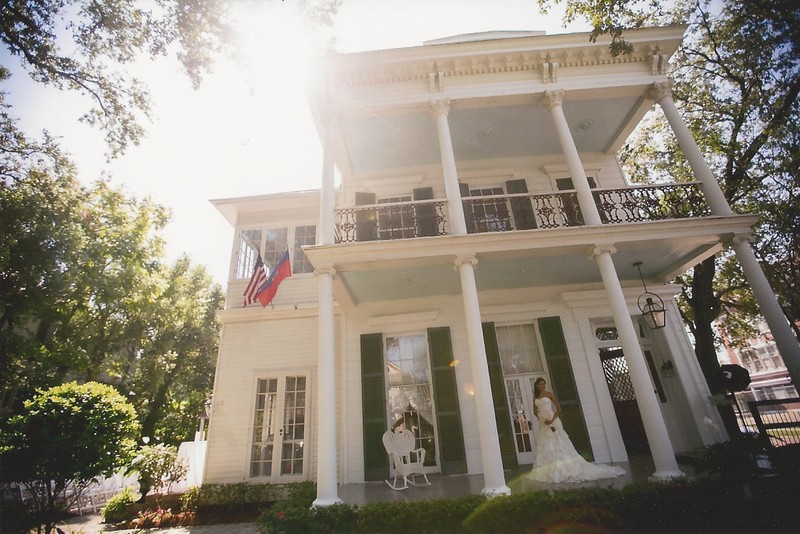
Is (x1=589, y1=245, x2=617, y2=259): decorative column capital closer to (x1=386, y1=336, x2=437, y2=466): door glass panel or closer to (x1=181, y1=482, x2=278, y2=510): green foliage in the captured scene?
(x1=386, y1=336, x2=437, y2=466): door glass panel

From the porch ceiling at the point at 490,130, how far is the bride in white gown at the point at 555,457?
19.2ft

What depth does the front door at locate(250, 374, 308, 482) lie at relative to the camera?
26.1 ft

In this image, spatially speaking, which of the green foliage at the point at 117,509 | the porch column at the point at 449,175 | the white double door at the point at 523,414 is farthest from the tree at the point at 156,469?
the porch column at the point at 449,175

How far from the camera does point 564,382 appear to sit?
7.61 metres

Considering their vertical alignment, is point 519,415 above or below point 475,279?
below

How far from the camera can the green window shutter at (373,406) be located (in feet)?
23.9

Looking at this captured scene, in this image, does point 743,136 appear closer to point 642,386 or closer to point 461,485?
point 642,386

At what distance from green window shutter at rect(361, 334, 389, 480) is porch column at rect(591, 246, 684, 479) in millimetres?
4790

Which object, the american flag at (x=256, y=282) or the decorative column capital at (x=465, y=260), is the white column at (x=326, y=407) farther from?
the american flag at (x=256, y=282)

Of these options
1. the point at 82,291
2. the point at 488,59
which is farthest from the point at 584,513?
the point at 82,291

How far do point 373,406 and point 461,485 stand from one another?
2.41m

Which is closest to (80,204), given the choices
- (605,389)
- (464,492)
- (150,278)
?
(150,278)

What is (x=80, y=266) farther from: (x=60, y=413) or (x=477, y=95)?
(x=477, y=95)

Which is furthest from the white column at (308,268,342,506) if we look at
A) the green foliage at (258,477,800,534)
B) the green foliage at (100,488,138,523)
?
the green foliage at (100,488,138,523)
